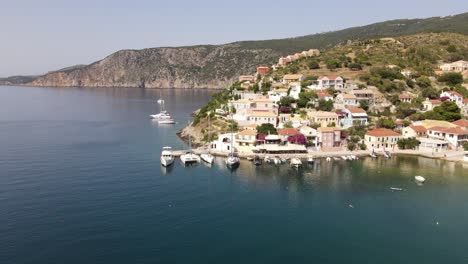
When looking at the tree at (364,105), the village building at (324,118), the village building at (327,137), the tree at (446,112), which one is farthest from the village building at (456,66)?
the village building at (327,137)

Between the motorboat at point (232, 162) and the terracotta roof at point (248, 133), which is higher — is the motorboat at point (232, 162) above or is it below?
below

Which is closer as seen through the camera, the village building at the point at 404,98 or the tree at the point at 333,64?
the village building at the point at 404,98

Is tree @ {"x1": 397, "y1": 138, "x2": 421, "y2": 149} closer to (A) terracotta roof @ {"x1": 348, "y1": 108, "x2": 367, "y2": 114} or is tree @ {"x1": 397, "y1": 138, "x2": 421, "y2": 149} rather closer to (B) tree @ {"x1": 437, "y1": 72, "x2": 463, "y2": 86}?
(A) terracotta roof @ {"x1": 348, "y1": 108, "x2": 367, "y2": 114}

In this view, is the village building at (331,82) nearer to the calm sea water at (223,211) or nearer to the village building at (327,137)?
the village building at (327,137)

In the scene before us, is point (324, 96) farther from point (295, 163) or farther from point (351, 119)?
point (295, 163)

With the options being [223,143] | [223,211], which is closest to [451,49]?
[223,143]

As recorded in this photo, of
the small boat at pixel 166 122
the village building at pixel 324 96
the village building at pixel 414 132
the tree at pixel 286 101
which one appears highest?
the village building at pixel 324 96

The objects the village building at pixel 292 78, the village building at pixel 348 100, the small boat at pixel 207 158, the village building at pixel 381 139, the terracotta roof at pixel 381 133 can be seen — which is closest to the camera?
the small boat at pixel 207 158

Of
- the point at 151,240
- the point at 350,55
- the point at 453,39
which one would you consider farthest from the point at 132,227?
the point at 453,39
